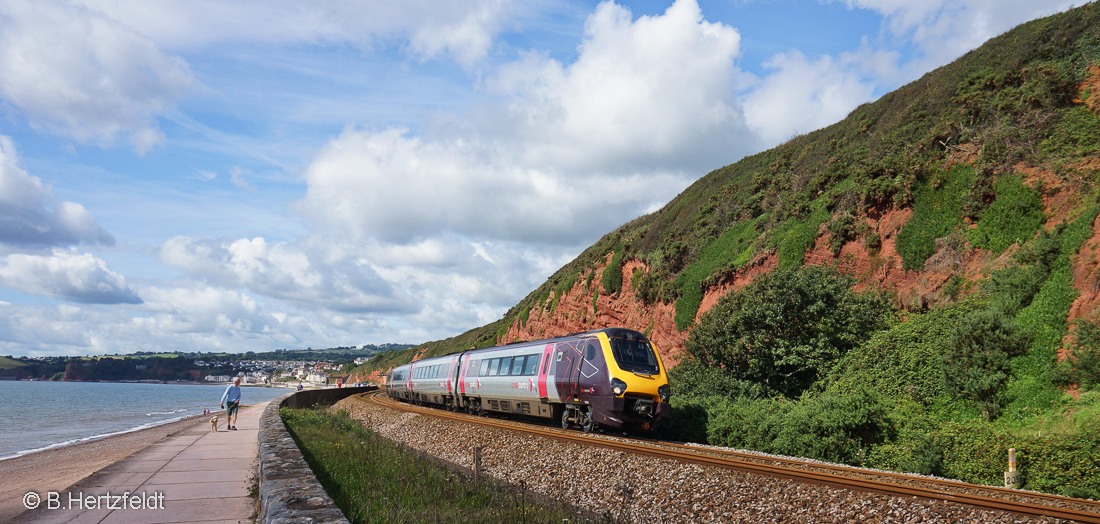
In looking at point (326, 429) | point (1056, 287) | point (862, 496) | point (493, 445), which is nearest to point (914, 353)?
point (1056, 287)

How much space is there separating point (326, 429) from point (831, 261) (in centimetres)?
1956

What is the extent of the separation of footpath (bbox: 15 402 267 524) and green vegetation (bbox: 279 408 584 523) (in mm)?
1110

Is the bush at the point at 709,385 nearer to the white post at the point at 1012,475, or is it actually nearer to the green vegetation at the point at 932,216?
the green vegetation at the point at 932,216

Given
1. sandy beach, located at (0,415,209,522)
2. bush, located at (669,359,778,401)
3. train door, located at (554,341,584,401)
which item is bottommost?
sandy beach, located at (0,415,209,522)

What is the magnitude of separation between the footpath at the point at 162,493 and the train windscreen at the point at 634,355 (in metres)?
8.83

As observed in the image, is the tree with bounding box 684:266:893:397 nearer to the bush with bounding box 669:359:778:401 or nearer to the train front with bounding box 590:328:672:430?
the bush with bounding box 669:359:778:401

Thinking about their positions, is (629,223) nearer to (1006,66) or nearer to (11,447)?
(1006,66)

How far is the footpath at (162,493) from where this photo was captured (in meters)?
6.88

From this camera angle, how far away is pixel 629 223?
180 ft

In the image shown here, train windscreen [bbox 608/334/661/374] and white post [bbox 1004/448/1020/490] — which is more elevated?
train windscreen [bbox 608/334/661/374]

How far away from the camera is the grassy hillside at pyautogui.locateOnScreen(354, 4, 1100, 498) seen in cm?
1263

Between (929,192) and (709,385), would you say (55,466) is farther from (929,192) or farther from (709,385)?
(929,192)

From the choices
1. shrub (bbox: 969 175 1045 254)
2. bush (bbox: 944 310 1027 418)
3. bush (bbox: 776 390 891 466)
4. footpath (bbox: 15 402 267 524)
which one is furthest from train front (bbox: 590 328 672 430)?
shrub (bbox: 969 175 1045 254)

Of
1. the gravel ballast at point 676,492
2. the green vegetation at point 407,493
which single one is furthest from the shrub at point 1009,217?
the green vegetation at point 407,493
